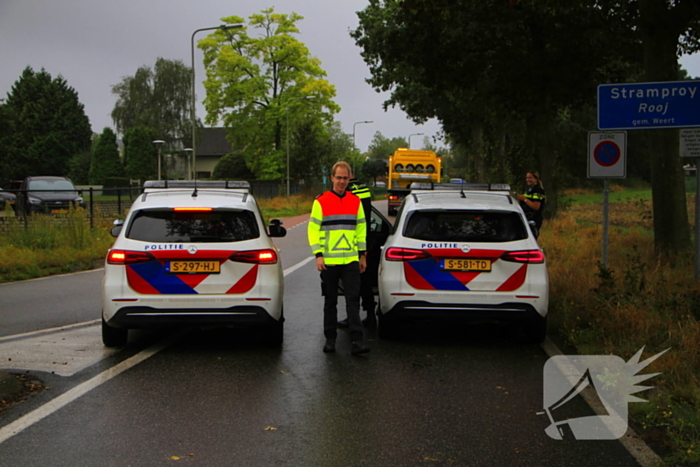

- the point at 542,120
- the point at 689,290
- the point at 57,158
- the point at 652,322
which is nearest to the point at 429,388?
the point at 652,322

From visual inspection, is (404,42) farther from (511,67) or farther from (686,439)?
(686,439)

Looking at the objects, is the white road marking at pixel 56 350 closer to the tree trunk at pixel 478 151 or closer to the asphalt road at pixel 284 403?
the asphalt road at pixel 284 403

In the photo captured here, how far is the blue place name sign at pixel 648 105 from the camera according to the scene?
33.3 feet

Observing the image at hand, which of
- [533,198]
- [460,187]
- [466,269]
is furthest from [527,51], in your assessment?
[466,269]

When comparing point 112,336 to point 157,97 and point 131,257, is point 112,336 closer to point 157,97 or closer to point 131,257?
point 131,257

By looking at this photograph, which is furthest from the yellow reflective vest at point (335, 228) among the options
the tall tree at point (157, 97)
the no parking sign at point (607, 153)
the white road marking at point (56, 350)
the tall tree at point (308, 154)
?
the tall tree at point (157, 97)

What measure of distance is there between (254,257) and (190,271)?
598 mm

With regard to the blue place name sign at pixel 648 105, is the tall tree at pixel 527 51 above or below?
above

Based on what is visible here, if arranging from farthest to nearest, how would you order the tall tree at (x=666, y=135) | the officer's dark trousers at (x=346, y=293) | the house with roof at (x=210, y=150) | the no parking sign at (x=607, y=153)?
the house with roof at (x=210, y=150)
the tall tree at (x=666, y=135)
the no parking sign at (x=607, y=153)
the officer's dark trousers at (x=346, y=293)

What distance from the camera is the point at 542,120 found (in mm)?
21812

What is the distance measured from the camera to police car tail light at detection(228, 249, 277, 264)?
23.9 ft

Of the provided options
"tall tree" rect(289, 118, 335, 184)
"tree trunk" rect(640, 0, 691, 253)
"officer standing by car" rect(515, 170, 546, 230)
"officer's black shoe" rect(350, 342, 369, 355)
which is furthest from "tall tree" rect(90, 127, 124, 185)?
"officer's black shoe" rect(350, 342, 369, 355)

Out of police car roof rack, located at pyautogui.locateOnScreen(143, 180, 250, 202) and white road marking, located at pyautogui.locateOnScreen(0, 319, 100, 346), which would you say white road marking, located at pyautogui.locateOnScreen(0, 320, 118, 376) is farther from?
police car roof rack, located at pyautogui.locateOnScreen(143, 180, 250, 202)

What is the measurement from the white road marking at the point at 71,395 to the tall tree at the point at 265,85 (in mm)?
49130
